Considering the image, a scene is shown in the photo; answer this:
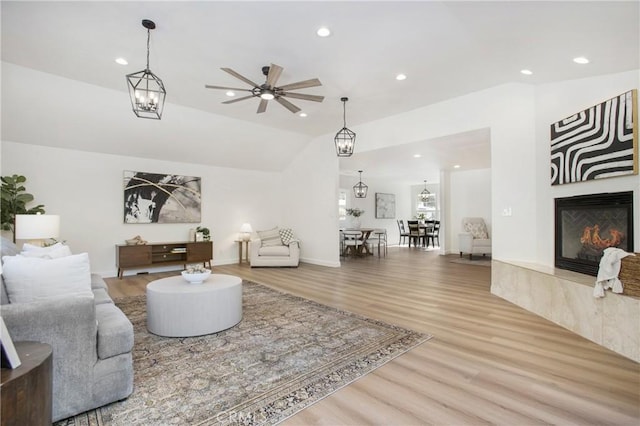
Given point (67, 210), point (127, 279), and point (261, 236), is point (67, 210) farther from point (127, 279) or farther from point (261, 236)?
point (261, 236)

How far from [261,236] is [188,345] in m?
4.69

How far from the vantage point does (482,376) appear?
7.56 feet

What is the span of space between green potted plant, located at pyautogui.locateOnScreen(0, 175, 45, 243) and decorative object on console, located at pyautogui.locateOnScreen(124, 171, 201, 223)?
1586 mm

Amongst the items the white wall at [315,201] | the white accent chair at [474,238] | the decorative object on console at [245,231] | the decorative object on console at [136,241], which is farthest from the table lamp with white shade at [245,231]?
the white accent chair at [474,238]

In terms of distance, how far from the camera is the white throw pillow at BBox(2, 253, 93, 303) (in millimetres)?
1981

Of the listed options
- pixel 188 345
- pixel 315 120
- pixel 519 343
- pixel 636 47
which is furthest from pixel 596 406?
pixel 315 120

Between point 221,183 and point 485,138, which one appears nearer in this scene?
point 485,138

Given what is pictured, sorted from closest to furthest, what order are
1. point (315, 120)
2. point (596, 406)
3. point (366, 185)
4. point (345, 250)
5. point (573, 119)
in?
point (596, 406) → point (573, 119) → point (315, 120) → point (345, 250) → point (366, 185)

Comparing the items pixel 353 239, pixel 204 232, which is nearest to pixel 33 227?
pixel 204 232

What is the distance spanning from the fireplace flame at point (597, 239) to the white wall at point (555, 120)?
0.84 feet

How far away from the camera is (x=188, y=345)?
2.92 m

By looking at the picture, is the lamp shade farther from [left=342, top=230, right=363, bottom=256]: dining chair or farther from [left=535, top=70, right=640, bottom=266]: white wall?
[left=535, top=70, right=640, bottom=266]: white wall

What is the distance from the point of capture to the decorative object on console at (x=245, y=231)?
7703mm

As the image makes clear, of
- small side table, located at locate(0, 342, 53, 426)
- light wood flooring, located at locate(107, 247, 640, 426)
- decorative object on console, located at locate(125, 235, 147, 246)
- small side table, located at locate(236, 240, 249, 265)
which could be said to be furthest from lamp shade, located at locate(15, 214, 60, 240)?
small side table, located at locate(236, 240, 249, 265)
